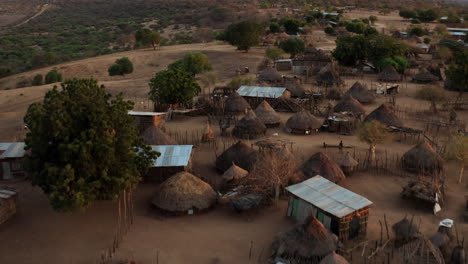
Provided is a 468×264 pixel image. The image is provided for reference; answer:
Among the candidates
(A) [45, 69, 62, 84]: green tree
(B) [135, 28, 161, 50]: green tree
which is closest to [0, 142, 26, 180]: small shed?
(A) [45, 69, 62, 84]: green tree

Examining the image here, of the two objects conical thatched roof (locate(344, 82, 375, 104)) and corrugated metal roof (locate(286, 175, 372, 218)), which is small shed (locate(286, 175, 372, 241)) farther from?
conical thatched roof (locate(344, 82, 375, 104))

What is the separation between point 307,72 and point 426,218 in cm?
2108

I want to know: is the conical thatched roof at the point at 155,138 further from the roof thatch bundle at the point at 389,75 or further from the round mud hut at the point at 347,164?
the roof thatch bundle at the point at 389,75

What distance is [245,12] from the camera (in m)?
69.7

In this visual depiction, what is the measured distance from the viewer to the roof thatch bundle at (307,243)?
1106 cm

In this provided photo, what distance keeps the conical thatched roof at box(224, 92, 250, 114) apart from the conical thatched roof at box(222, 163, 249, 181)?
946cm

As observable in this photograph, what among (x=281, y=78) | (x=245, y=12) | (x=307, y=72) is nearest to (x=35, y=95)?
(x=281, y=78)

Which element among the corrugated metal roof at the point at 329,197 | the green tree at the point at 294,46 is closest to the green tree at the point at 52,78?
the green tree at the point at 294,46

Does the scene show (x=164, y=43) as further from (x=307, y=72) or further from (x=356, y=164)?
(x=356, y=164)

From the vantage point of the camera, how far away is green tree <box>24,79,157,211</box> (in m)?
11.6

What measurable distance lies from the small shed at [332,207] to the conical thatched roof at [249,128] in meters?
7.00

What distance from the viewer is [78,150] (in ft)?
38.4

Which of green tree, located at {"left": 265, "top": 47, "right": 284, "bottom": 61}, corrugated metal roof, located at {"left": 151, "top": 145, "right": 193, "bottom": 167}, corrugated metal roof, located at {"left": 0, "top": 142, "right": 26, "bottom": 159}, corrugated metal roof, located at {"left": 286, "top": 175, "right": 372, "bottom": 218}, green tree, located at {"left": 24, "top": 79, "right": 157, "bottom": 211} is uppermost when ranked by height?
green tree, located at {"left": 24, "top": 79, "right": 157, "bottom": 211}

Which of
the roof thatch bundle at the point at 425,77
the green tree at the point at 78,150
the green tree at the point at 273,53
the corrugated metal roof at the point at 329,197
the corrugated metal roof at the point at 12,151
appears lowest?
the roof thatch bundle at the point at 425,77
